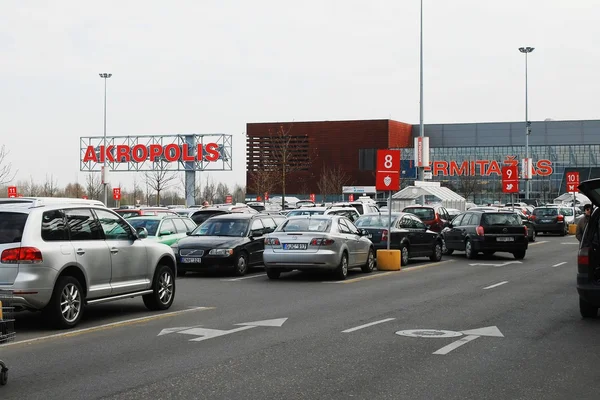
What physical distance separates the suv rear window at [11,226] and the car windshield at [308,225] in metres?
9.56

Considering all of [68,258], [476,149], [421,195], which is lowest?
[68,258]

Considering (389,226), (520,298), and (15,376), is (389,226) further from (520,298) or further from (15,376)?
(15,376)

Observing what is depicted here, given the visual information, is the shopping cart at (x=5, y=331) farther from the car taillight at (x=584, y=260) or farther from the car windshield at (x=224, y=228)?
the car windshield at (x=224, y=228)

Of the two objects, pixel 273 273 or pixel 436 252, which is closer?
pixel 273 273

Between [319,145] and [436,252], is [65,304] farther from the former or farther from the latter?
[319,145]

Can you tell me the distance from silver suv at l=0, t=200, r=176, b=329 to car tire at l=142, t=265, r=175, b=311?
0.18 feet

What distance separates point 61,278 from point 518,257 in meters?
19.8

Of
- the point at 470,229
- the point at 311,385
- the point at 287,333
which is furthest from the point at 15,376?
the point at 470,229

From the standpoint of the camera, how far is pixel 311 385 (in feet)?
25.9

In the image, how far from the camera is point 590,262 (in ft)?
41.5

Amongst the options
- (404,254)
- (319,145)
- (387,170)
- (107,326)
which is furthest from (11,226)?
(319,145)

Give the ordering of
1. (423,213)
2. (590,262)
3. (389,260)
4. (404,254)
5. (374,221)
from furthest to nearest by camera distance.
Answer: (423,213) < (374,221) < (404,254) < (389,260) < (590,262)

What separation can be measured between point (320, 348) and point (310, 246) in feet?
31.8

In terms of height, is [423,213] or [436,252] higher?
[423,213]
